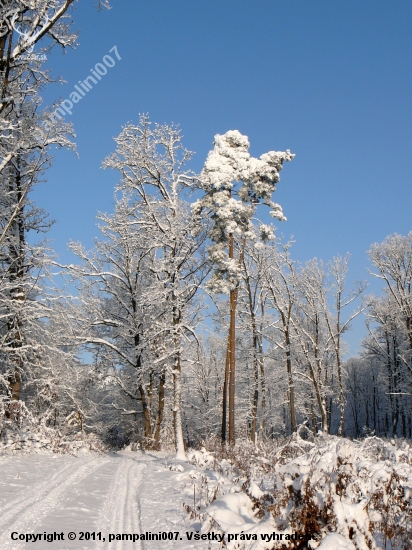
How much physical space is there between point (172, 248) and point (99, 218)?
5240 millimetres

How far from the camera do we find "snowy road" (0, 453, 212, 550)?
574 cm

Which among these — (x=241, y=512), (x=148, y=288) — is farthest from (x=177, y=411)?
(x=241, y=512)

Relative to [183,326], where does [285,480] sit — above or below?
below

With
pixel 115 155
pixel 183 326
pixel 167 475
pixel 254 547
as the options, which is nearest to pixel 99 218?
pixel 115 155

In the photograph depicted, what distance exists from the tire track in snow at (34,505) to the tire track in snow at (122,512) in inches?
37.1

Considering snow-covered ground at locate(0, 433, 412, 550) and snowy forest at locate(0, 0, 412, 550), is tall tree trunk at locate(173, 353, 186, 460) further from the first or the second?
snow-covered ground at locate(0, 433, 412, 550)

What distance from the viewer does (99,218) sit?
20.8 meters

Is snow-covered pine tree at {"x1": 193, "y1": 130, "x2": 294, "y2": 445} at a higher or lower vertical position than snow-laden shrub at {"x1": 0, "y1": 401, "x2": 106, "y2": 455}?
higher

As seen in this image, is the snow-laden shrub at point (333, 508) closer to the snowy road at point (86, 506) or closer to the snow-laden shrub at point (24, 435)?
the snowy road at point (86, 506)

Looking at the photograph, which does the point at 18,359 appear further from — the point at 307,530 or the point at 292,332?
the point at 292,332

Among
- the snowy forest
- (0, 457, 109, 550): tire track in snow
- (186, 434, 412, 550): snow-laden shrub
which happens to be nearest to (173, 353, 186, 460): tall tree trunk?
the snowy forest

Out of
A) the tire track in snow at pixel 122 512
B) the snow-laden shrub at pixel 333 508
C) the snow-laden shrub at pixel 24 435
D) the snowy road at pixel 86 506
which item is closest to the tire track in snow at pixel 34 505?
the snowy road at pixel 86 506

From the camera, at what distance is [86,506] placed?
759cm

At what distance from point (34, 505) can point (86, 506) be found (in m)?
0.88
